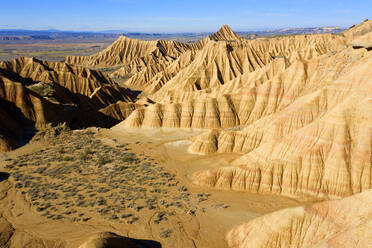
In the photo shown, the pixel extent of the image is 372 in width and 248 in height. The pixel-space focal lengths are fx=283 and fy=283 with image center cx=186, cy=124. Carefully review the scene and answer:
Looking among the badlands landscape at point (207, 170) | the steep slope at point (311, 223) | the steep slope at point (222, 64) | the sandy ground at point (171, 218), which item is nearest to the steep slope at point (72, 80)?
the steep slope at point (222, 64)

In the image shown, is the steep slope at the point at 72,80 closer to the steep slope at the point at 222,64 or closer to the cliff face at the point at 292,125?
the steep slope at the point at 222,64

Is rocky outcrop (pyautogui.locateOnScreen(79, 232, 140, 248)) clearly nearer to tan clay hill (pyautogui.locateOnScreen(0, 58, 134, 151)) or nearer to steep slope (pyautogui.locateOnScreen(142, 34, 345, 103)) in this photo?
tan clay hill (pyautogui.locateOnScreen(0, 58, 134, 151))

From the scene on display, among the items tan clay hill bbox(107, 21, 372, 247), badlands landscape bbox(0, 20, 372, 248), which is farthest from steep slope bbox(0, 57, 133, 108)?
tan clay hill bbox(107, 21, 372, 247)

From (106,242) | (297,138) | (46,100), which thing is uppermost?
(297,138)

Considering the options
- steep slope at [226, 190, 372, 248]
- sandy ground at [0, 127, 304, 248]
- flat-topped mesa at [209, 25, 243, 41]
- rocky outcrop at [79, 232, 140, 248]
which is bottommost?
sandy ground at [0, 127, 304, 248]

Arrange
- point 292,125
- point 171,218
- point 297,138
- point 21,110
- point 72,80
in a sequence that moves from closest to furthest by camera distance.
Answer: point 171,218, point 297,138, point 292,125, point 21,110, point 72,80

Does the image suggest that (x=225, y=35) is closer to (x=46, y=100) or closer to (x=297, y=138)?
(x=46, y=100)

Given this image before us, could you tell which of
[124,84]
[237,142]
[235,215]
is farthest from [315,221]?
[124,84]

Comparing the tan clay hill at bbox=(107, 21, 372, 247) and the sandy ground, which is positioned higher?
the tan clay hill at bbox=(107, 21, 372, 247)

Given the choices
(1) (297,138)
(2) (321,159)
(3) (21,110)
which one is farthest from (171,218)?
(3) (21,110)
